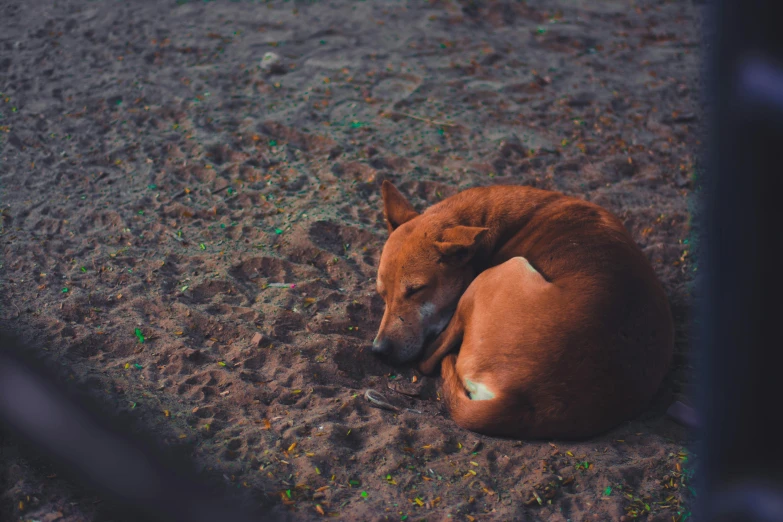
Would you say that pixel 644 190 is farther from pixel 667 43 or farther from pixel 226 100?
pixel 226 100

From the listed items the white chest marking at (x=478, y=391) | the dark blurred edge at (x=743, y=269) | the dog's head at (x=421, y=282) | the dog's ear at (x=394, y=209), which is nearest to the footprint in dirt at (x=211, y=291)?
the dog's head at (x=421, y=282)

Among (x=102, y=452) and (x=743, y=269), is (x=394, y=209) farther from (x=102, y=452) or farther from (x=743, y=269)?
(x=743, y=269)

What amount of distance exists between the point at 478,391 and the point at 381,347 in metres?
0.67

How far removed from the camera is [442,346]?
149 inches

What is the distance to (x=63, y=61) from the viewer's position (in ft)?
21.1

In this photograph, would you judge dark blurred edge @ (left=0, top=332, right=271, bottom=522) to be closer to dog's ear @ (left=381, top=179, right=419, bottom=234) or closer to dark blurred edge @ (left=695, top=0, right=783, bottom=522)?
dark blurred edge @ (left=695, top=0, right=783, bottom=522)

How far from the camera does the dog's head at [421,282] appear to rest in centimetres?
377

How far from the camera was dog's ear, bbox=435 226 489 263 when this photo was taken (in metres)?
3.73

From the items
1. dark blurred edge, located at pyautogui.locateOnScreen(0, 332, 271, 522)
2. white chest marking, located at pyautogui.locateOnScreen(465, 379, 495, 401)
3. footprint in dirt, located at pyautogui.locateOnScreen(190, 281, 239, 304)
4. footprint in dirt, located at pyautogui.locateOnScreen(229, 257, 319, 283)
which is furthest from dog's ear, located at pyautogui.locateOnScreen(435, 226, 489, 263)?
dark blurred edge, located at pyautogui.locateOnScreen(0, 332, 271, 522)

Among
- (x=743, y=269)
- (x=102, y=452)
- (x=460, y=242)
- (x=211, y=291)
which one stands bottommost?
(x=211, y=291)

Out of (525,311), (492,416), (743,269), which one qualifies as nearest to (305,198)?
(525,311)

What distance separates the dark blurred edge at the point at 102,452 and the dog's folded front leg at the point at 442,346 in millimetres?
2467

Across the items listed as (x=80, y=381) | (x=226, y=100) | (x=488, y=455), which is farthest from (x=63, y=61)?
(x=488, y=455)

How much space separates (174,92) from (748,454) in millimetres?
5872
